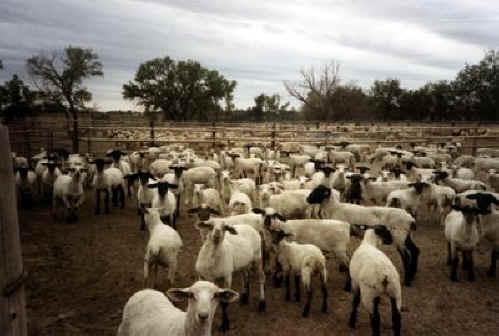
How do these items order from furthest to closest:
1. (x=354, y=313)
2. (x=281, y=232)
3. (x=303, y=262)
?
(x=281, y=232) → (x=303, y=262) → (x=354, y=313)

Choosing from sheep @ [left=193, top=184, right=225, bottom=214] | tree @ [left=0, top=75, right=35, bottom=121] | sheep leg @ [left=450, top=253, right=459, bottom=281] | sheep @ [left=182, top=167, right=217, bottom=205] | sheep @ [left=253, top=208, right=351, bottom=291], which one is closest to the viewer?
sheep @ [left=253, top=208, right=351, bottom=291]

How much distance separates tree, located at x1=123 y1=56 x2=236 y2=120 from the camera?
1989 inches

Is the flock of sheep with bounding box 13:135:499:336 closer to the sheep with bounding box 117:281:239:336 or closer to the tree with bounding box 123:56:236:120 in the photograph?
the sheep with bounding box 117:281:239:336

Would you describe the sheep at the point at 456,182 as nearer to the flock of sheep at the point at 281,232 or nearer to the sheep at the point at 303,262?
the flock of sheep at the point at 281,232

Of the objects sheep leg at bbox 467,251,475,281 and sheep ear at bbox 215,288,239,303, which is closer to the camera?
sheep ear at bbox 215,288,239,303

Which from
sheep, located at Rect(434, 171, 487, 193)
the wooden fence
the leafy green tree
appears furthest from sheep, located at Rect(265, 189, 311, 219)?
the leafy green tree

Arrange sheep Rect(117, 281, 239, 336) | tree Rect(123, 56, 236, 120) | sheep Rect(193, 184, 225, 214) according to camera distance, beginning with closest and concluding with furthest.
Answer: sheep Rect(117, 281, 239, 336)
sheep Rect(193, 184, 225, 214)
tree Rect(123, 56, 236, 120)

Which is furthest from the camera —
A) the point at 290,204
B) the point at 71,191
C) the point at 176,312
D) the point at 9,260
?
the point at 71,191

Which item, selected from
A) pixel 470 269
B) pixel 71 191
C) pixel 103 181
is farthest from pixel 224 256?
pixel 103 181

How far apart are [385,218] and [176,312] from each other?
5.10 meters

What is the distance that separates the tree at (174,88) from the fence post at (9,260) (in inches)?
2031

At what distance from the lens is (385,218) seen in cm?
709

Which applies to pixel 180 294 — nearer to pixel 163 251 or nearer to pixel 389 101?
pixel 163 251

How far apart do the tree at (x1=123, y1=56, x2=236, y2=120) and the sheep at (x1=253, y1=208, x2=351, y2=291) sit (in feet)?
156
